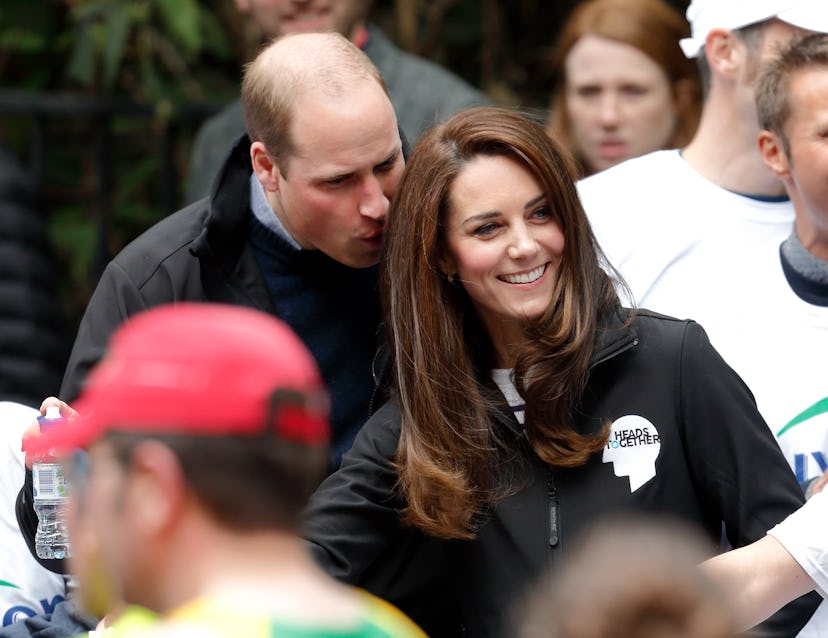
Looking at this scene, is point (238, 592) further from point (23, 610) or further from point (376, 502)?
point (23, 610)

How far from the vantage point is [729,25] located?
162 inches

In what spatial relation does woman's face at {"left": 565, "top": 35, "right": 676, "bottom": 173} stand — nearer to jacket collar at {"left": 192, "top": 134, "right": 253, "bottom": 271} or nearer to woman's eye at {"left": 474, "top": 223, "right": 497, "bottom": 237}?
jacket collar at {"left": 192, "top": 134, "right": 253, "bottom": 271}

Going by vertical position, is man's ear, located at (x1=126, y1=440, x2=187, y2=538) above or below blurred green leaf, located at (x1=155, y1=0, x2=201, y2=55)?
below

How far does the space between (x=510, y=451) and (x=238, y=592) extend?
154 cm

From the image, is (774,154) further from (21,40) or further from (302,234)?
(21,40)

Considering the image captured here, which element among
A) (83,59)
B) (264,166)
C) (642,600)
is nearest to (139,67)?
(83,59)

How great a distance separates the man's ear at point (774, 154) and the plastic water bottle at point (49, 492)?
170 cm

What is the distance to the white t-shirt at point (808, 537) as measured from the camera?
10.2 feet

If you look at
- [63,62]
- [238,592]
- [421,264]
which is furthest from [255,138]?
[63,62]

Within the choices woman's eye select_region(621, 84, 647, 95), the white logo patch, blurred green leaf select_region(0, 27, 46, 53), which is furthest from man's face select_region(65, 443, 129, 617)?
blurred green leaf select_region(0, 27, 46, 53)

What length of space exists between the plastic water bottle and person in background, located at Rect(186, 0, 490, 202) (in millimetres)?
1647

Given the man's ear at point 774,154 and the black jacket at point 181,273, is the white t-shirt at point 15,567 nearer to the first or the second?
the black jacket at point 181,273

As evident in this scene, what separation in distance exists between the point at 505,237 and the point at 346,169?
0.50 m

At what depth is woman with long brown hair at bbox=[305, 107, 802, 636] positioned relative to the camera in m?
3.24
